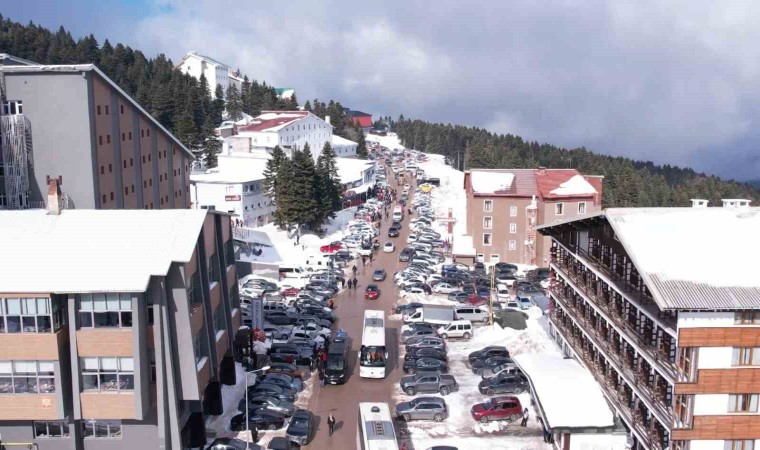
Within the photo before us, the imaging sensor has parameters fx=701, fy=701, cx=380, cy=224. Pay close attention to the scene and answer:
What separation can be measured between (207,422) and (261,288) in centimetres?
2116

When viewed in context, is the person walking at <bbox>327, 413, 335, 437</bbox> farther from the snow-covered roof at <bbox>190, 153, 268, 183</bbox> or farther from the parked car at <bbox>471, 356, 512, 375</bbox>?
the snow-covered roof at <bbox>190, 153, 268, 183</bbox>

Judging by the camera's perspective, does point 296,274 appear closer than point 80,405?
No

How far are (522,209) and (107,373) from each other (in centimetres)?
4559

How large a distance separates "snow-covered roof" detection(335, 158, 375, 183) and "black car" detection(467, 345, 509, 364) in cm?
5545

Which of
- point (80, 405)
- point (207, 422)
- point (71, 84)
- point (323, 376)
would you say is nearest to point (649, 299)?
point (323, 376)

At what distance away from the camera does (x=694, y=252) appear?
24703mm

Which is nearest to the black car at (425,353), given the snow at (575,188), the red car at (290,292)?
the red car at (290,292)

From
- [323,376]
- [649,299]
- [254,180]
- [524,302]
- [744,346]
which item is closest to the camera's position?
[744,346]

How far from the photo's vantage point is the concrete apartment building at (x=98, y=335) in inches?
939

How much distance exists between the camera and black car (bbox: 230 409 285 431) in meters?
29.2

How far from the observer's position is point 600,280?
31562mm

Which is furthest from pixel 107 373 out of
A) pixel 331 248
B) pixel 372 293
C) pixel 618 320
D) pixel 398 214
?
pixel 398 214

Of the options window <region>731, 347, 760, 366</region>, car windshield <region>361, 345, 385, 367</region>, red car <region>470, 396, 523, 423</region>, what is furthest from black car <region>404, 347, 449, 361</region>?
window <region>731, 347, 760, 366</region>

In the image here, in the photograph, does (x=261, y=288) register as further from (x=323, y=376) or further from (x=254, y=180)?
(x=254, y=180)
